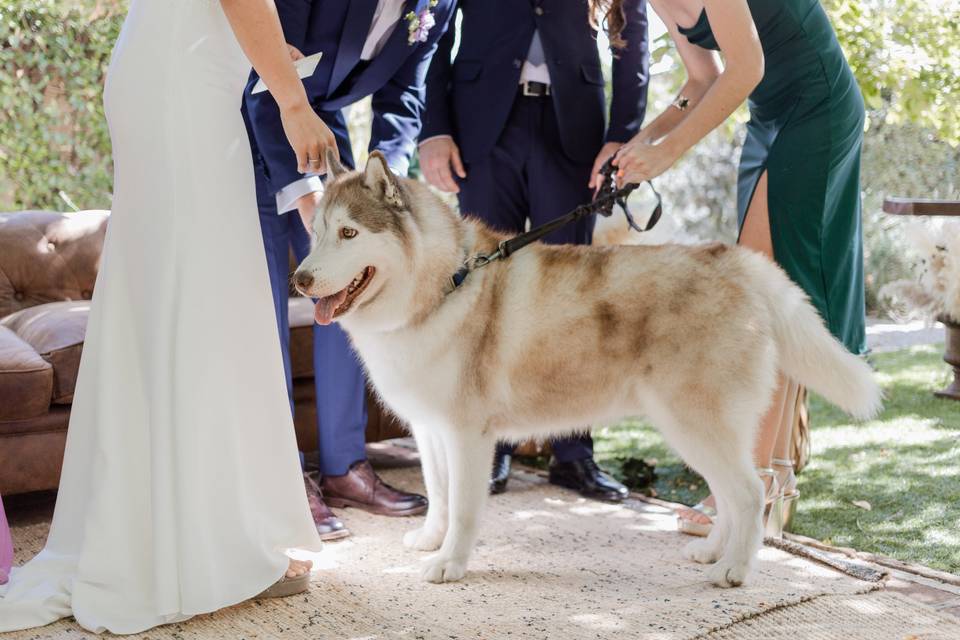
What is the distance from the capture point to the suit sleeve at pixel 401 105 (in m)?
3.69

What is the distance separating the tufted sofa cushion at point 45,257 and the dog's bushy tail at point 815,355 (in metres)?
3.20

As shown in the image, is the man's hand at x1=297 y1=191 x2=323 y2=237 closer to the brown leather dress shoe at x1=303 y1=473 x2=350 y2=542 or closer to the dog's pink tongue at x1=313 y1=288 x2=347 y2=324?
the dog's pink tongue at x1=313 y1=288 x2=347 y2=324

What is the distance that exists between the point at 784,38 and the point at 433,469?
6.26ft

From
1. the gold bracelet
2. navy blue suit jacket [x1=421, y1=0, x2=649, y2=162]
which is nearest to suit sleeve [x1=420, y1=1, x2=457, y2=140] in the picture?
navy blue suit jacket [x1=421, y1=0, x2=649, y2=162]

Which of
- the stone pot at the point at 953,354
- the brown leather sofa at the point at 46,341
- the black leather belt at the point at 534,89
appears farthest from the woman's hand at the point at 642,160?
the stone pot at the point at 953,354

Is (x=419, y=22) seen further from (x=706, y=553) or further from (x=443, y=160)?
(x=706, y=553)

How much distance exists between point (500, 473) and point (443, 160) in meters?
1.37

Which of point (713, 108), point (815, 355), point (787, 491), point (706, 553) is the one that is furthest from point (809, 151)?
point (706, 553)

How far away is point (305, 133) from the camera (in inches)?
108

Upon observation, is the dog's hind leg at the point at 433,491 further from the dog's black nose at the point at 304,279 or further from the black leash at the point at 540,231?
the dog's black nose at the point at 304,279

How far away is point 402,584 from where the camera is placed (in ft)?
9.97

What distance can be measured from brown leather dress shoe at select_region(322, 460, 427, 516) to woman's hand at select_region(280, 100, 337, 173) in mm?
1513

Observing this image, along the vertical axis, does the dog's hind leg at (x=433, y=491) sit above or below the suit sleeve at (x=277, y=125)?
below

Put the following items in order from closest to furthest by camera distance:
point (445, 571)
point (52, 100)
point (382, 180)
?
point (382, 180) → point (445, 571) → point (52, 100)
